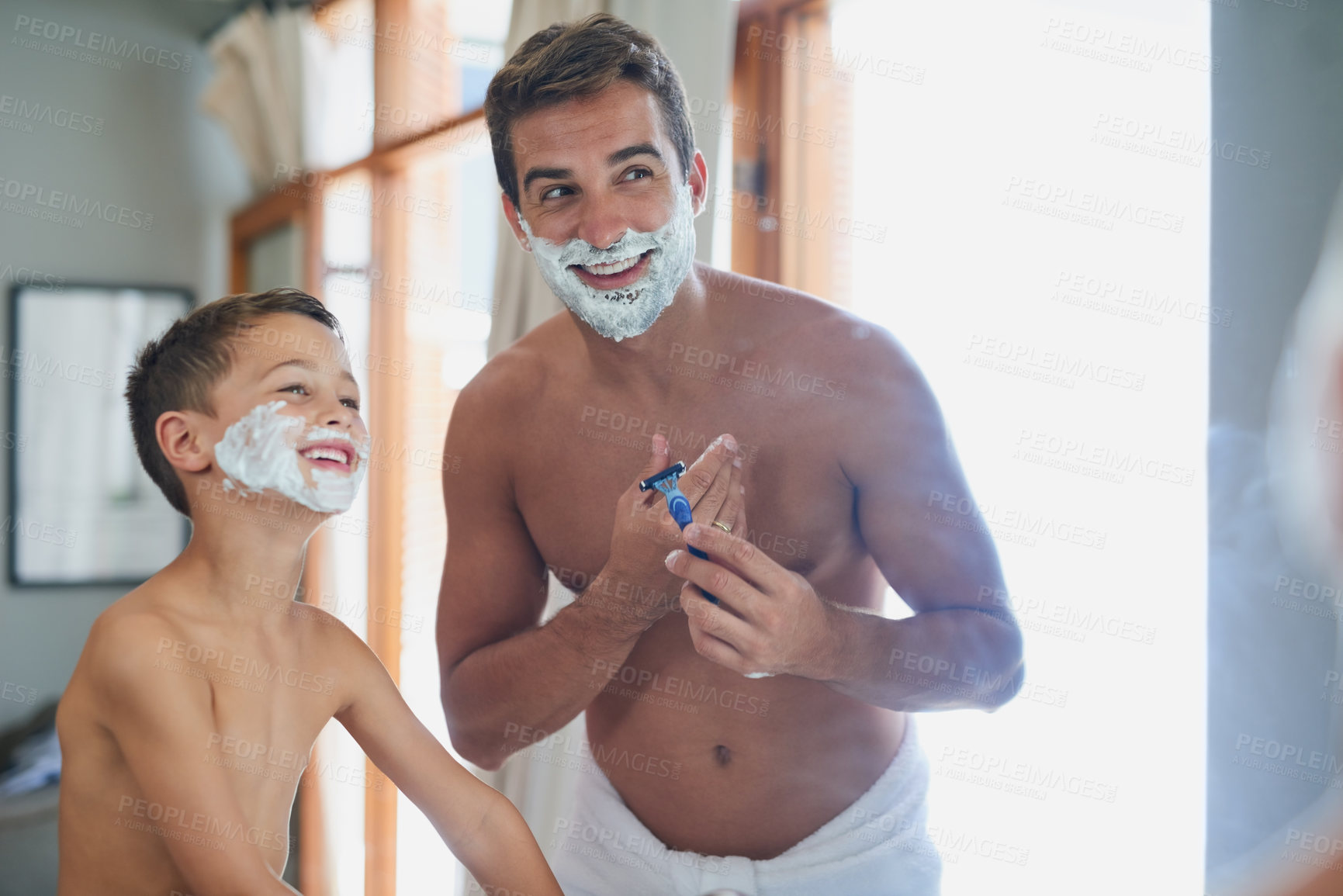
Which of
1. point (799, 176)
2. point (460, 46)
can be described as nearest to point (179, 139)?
point (460, 46)

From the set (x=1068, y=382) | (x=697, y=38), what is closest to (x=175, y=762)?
(x=1068, y=382)

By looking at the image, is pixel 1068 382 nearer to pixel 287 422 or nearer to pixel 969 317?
pixel 969 317

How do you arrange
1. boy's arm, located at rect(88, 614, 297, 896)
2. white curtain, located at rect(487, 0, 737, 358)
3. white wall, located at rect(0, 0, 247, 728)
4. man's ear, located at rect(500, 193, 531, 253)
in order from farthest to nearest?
white wall, located at rect(0, 0, 247, 728) → white curtain, located at rect(487, 0, 737, 358) → man's ear, located at rect(500, 193, 531, 253) → boy's arm, located at rect(88, 614, 297, 896)

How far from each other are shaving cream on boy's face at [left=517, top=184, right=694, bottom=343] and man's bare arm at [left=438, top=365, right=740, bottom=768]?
16cm

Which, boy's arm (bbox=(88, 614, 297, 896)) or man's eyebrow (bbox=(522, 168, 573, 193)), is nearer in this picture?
boy's arm (bbox=(88, 614, 297, 896))

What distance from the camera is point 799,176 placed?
1248 mm

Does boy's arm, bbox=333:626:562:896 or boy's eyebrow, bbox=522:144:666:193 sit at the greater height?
boy's eyebrow, bbox=522:144:666:193

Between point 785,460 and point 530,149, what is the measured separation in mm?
325

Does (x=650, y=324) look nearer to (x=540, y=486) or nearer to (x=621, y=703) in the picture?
(x=540, y=486)

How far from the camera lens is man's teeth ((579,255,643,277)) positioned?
2.27 ft

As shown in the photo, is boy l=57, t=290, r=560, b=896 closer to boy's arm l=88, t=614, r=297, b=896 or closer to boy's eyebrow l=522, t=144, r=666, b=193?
boy's arm l=88, t=614, r=297, b=896

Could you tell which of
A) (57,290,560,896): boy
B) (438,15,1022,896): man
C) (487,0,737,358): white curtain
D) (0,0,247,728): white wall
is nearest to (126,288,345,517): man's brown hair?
(57,290,560,896): boy

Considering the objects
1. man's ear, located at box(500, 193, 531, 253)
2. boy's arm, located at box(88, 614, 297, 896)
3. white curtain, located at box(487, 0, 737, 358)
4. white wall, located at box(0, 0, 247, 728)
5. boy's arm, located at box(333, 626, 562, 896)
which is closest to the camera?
boy's arm, located at box(88, 614, 297, 896)

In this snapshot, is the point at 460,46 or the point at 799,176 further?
the point at 460,46
